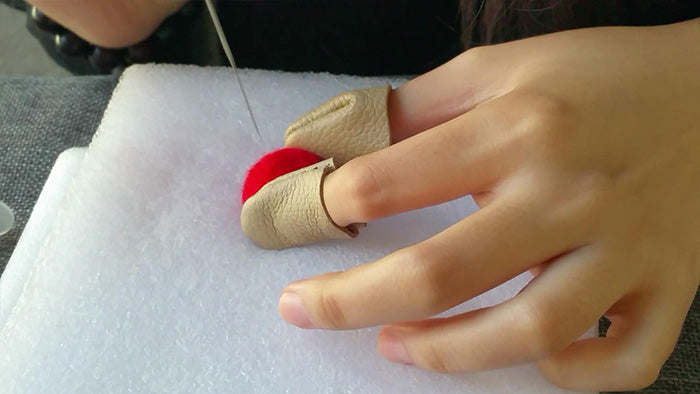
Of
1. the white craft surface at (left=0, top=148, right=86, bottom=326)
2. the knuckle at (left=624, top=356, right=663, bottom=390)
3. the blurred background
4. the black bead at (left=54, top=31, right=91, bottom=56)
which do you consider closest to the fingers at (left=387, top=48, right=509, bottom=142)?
the knuckle at (left=624, top=356, right=663, bottom=390)

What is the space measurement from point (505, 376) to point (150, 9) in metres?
0.57

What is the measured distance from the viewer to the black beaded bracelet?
80 centimetres

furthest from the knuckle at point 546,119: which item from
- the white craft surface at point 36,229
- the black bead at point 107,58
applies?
the black bead at point 107,58

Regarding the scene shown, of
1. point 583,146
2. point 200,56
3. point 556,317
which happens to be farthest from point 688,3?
point 200,56

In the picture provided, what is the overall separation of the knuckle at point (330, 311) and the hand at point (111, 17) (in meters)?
0.46

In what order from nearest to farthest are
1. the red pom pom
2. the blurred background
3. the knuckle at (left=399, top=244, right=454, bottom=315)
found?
1. the knuckle at (left=399, top=244, right=454, bottom=315)
2. the red pom pom
3. the blurred background

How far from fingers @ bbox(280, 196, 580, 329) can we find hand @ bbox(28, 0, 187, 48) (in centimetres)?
46

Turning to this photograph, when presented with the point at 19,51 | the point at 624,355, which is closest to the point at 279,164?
the point at 624,355

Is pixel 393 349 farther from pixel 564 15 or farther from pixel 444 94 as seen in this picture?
pixel 564 15

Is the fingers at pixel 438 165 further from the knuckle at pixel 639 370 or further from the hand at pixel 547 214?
the knuckle at pixel 639 370

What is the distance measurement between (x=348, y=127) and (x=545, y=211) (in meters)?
0.18

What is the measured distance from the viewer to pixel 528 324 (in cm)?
43

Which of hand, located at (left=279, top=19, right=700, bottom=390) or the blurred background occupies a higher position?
hand, located at (left=279, top=19, right=700, bottom=390)

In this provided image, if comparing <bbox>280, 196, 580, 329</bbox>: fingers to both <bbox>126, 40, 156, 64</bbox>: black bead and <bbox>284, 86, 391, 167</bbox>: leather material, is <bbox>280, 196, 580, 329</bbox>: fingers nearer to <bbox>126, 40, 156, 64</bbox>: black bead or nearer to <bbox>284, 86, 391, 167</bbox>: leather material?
<bbox>284, 86, 391, 167</bbox>: leather material
